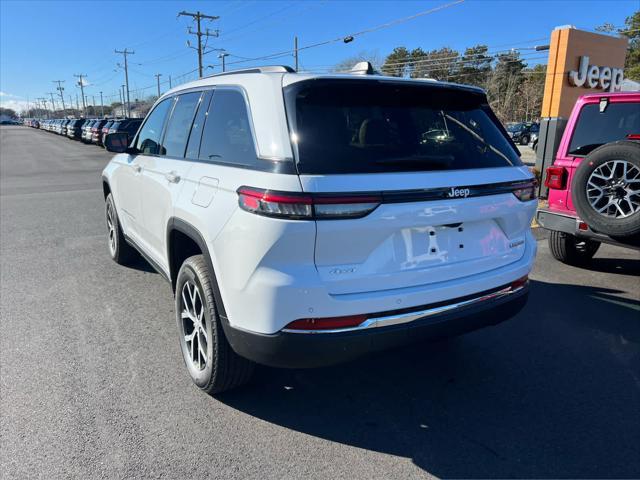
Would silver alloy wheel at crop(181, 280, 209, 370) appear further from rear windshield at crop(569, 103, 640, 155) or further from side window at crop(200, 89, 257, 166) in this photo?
rear windshield at crop(569, 103, 640, 155)

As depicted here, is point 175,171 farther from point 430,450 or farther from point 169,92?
point 430,450

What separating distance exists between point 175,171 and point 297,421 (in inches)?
72.1

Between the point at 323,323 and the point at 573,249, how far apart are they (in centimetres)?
469

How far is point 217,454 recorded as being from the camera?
2.49 metres

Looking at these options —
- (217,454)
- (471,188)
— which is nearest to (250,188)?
(471,188)

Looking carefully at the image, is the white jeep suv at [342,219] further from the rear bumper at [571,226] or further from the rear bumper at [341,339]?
the rear bumper at [571,226]

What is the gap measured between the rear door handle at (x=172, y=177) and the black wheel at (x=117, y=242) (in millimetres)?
2205

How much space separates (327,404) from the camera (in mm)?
2941

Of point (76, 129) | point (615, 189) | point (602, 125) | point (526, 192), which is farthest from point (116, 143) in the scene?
point (76, 129)

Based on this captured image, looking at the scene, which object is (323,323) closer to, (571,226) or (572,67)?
(571,226)

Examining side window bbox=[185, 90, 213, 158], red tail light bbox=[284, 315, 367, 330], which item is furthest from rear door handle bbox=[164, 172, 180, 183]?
red tail light bbox=[284, 315, 367, 330]

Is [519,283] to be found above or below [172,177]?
below

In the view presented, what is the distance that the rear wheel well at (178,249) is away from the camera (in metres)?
3.23

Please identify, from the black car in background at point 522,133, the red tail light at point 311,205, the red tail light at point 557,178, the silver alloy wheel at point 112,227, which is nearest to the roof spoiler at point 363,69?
the red tail light at point 311,205
